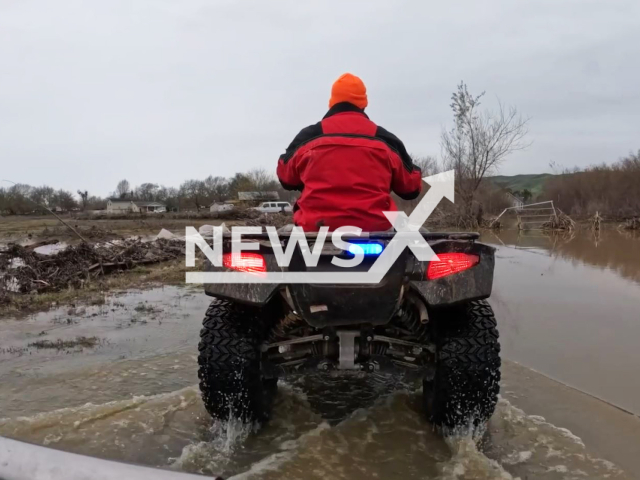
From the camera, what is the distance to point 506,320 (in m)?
6.20

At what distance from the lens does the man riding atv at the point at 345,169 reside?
10.2ft

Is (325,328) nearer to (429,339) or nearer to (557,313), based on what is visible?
(429,339)

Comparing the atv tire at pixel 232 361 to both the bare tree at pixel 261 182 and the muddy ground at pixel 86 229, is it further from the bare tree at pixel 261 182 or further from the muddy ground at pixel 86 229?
the bare tree at pixel 261 182

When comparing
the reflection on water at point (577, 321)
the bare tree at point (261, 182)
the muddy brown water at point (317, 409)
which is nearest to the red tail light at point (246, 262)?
the muddy brown water at point (317, 409)

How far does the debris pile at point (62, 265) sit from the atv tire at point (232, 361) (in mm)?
5698

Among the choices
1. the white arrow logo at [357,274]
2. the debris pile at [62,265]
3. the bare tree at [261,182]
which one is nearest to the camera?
the white arrow logo at [357,274]

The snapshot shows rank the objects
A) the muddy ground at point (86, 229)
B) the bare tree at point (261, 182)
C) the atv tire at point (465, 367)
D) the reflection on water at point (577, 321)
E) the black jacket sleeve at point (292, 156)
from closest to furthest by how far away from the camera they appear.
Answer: the atv tire at point (465, 367) < the black jacket sleeve at point (292, 156) < the reflection on water at point (577, 321) < the muddy ground at point (86, 229) < the bare tree at point (261, 182)

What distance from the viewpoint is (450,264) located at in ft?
8.87

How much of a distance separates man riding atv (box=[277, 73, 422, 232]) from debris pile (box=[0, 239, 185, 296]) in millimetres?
6104

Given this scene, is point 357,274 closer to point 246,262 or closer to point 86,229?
point 246,262

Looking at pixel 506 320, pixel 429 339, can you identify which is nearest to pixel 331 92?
pixel 429 339

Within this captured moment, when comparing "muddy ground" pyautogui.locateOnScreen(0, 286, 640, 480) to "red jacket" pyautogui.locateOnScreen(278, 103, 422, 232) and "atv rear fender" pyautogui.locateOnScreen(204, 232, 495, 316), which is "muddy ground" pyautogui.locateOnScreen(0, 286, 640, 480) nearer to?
"atv rear fender" pyautogui.locateOnScreen(204, 232, 495, 316)

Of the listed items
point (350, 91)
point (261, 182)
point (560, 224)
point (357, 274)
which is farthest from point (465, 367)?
point (261, 182)

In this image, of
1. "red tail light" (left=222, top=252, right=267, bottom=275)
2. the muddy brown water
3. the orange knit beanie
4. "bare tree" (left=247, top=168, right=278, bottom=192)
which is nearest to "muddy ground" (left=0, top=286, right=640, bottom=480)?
the muddy brown water
